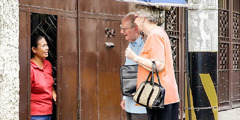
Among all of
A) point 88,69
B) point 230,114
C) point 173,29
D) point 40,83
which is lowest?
point 230,114

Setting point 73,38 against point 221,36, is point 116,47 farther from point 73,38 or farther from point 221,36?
point 221,36

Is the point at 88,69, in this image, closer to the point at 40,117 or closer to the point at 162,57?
the point at 40,117

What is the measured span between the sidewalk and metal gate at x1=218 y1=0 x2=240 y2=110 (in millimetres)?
206

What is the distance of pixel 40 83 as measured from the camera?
573 centimetres

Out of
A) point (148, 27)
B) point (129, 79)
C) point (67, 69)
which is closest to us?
point (148, 27)

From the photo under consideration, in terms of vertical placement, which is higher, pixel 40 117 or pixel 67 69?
pixel 67 69

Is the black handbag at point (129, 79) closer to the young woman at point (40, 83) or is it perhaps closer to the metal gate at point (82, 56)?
the young woman at point (40, 83)

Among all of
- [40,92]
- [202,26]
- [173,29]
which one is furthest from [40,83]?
[173,29]

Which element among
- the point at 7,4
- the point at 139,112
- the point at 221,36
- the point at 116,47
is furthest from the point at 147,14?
the point at 221,36

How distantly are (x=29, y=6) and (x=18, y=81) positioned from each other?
Result: 103 centimetres

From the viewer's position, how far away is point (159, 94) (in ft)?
13.5

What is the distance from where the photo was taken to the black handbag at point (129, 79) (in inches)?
189

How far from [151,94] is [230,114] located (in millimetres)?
6772

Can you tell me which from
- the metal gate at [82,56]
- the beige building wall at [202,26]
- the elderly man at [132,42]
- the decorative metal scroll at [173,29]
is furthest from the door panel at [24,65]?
the decorative metal scroll at [173,29]
